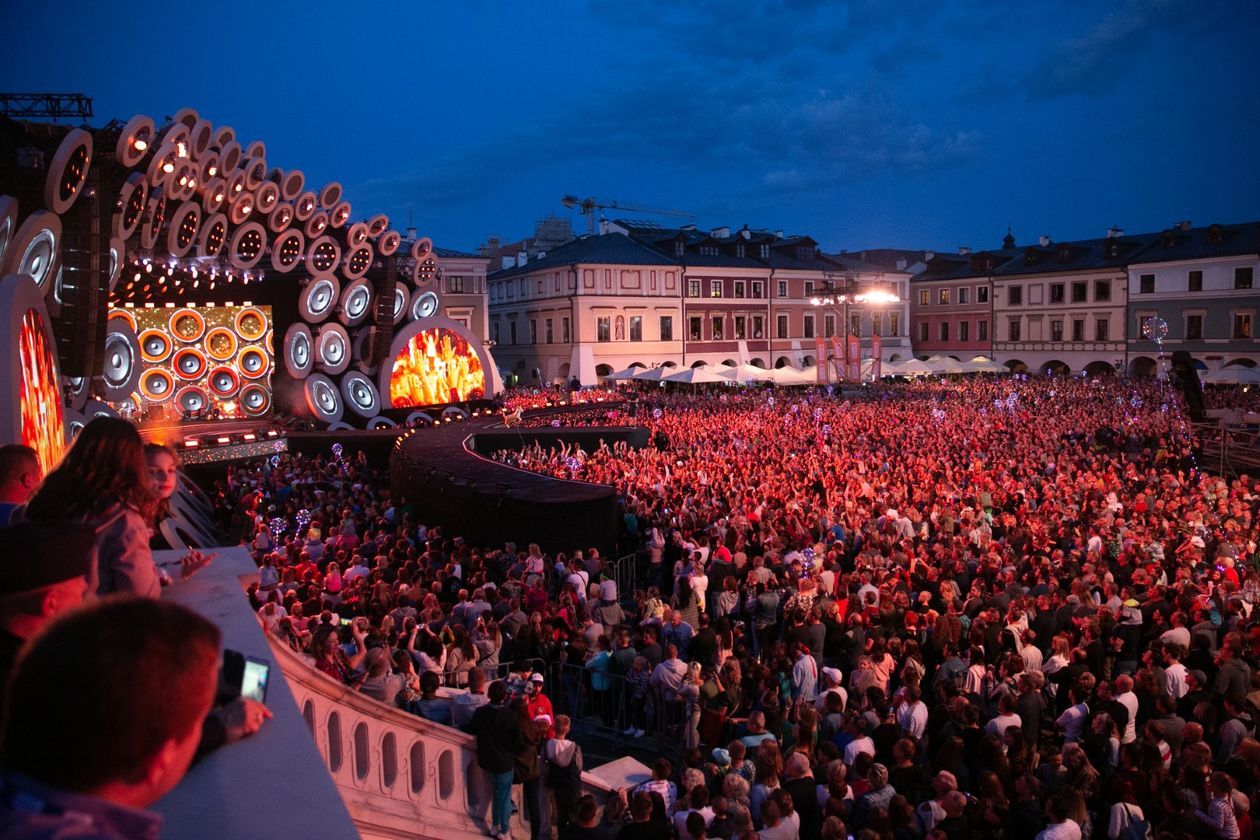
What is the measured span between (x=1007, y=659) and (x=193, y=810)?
697cm

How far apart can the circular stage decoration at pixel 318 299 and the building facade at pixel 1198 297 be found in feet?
133

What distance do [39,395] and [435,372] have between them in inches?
919

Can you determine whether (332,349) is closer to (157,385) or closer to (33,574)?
(157,385)

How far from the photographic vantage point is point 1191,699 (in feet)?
24.0

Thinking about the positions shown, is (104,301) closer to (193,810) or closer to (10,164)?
(10,164)

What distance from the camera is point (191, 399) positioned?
31.8 meters

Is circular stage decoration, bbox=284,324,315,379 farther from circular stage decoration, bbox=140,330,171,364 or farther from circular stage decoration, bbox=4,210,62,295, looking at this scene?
circular stage decoration, bbox=4,210,62,295

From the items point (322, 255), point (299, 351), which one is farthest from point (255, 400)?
point (322, 255)

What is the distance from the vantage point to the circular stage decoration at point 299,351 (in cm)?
3052

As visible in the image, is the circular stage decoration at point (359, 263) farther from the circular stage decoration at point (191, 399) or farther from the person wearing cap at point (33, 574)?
the person wearing cap at point (33, 574)

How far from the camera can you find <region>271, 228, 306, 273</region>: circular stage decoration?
28547mm

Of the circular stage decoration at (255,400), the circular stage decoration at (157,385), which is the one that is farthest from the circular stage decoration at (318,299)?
the circular stage decoration at (157,385)

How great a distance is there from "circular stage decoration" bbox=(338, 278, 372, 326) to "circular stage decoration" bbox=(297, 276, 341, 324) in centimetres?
35

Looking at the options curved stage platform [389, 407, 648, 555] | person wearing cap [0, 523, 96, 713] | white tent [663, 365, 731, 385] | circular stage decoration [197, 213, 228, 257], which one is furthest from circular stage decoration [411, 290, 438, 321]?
person wearing cap [0, 523, 96, 713]
